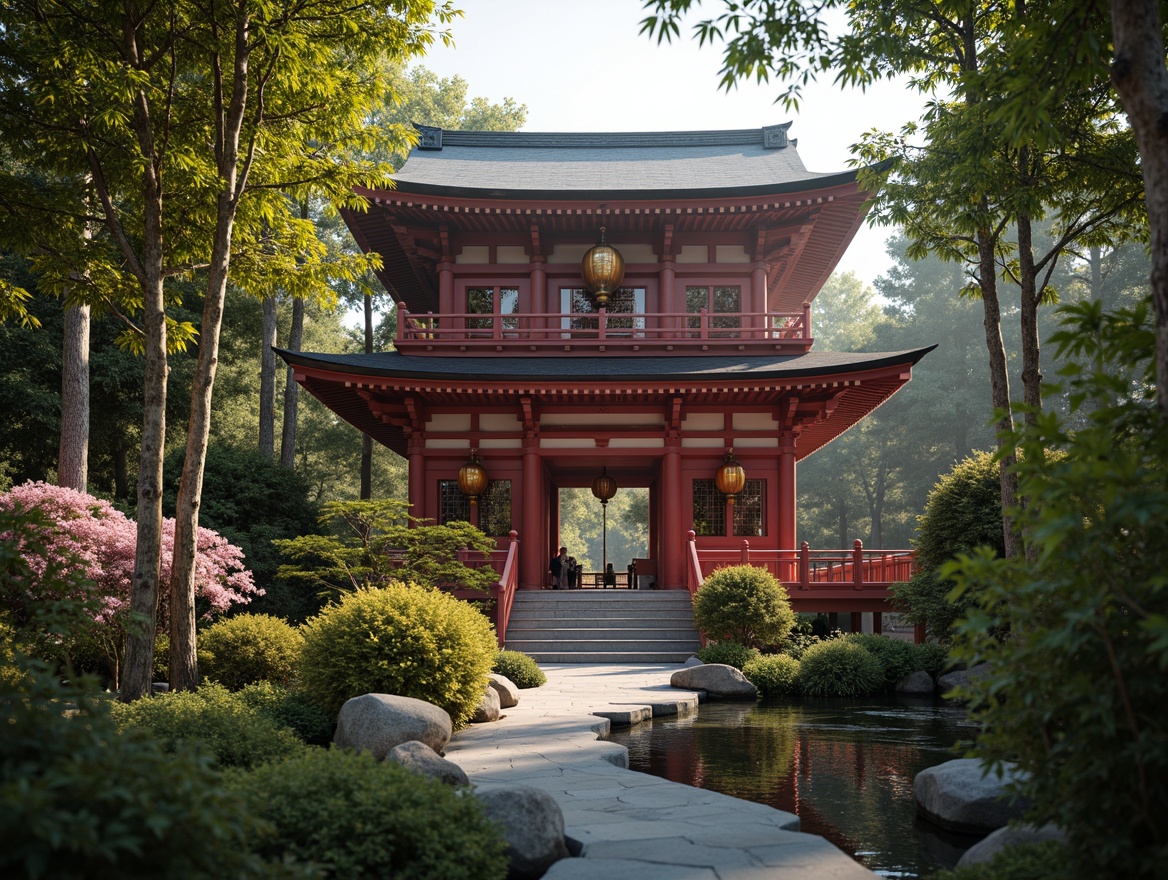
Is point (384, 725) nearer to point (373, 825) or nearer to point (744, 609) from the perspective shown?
point (373, 825)

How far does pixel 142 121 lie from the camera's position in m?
9.71

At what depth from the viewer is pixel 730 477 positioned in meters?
19.5

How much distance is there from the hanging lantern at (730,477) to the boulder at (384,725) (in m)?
12.4

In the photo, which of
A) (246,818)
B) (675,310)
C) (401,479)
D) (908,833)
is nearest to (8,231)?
(246,818)

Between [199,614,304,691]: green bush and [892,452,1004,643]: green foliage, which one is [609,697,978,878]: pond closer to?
[892,452,1004,643]: green foliage

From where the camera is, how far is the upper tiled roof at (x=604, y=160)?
22531 mm

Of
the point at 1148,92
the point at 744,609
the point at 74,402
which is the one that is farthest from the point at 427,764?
the point at 74,402

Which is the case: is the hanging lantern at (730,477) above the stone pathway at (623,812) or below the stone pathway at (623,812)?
above

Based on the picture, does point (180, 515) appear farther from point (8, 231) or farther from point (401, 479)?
point (401, 479)

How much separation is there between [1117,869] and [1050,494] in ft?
4.83

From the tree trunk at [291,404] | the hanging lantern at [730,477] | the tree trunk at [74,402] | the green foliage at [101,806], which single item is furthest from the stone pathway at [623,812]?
the tree trunk at [291,404]

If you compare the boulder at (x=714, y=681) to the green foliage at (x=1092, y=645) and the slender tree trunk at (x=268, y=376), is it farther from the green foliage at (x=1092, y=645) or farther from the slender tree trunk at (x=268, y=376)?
the slender tree trunk at (x=268, y=376)

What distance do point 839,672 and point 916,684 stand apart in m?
1.46

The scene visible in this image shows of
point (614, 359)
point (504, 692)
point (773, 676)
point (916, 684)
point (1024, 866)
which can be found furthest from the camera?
point (614, 359)
